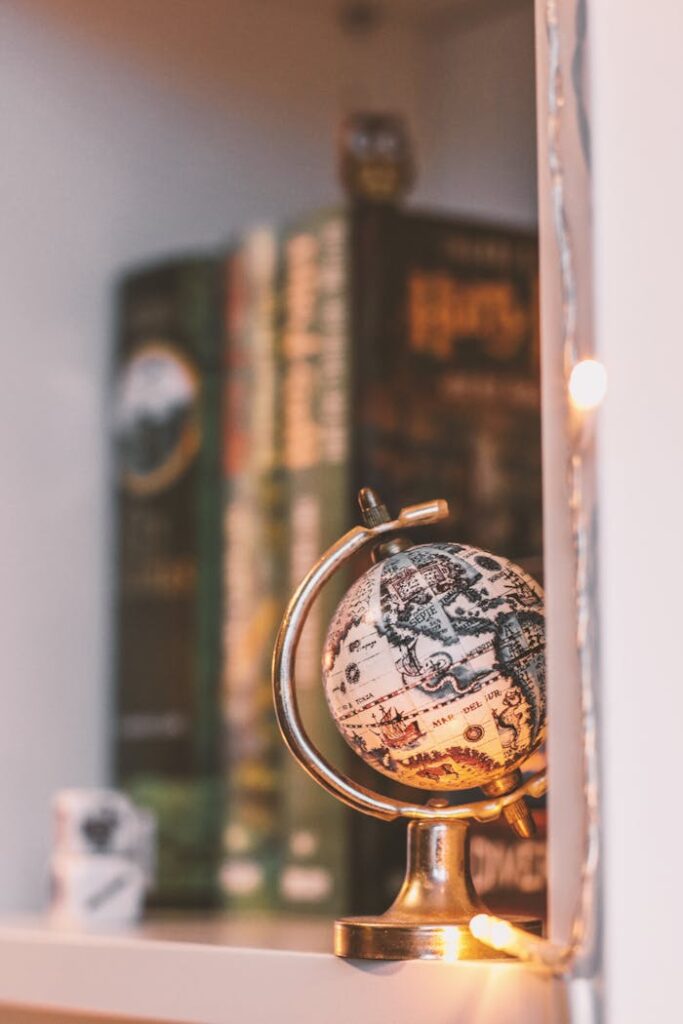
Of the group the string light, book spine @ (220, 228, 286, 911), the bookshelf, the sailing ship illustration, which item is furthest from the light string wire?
book spine @ (220, 228, 286, 911)

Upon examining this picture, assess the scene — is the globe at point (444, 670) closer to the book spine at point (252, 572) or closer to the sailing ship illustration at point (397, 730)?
the sailing ship illustration at point (397, 730)

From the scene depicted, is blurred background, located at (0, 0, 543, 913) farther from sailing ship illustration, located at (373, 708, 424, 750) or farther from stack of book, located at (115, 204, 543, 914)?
sailing ship illustration, located at (373, 708, 424, 750)

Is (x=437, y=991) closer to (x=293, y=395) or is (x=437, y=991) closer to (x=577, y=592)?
(x=577, y=592)

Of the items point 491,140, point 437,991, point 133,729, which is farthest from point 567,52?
point 491,140

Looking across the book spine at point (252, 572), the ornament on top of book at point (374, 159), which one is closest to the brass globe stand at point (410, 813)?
the book spine at point (252, 572)

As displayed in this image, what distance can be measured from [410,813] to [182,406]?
1.82ft

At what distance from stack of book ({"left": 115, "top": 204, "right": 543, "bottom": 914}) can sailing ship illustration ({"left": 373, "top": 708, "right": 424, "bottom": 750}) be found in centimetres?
38

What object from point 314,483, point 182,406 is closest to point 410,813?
point 314,483

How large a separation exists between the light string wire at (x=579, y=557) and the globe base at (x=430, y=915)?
67 mm

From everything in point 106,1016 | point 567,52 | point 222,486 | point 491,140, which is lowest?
point 106,1016

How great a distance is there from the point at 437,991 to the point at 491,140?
95 centimetres

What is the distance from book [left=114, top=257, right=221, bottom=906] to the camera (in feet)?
3.98

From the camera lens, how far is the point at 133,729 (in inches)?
49.1

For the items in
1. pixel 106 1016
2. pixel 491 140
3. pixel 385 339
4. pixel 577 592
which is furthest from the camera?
pixel 491 140
